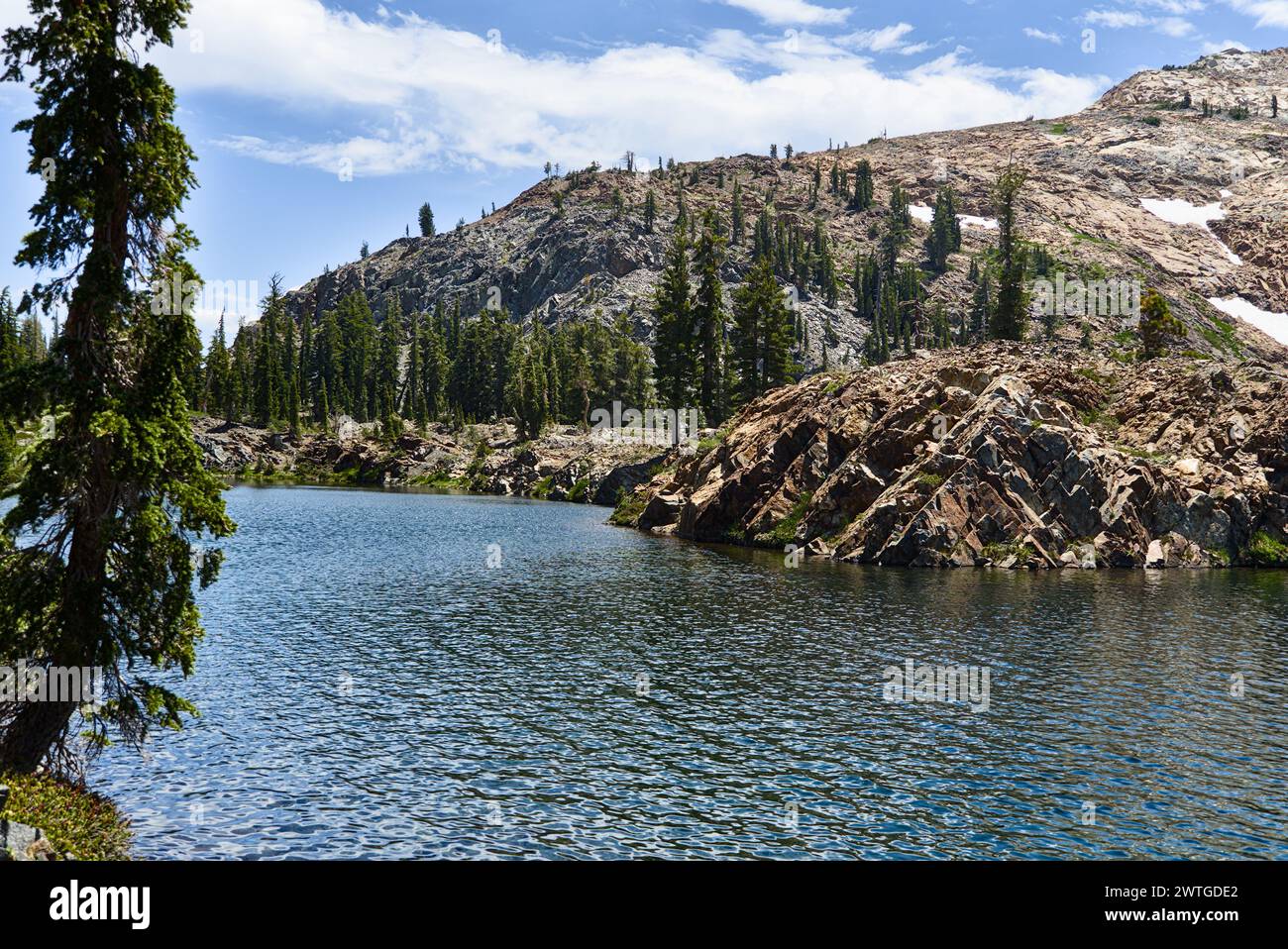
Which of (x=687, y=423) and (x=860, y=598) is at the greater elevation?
(x=687, y=423)

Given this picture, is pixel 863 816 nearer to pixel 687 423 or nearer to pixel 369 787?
pixel 369 787

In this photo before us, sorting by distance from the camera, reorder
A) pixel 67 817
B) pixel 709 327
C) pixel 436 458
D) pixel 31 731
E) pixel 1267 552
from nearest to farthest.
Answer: pixel 67 817 → pixel 31 731 → pixel 1267 552 → pixel 709 327 → pixel 436 458

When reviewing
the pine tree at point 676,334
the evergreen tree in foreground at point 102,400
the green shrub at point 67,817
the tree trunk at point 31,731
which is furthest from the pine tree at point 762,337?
the green shrub at point 67,817

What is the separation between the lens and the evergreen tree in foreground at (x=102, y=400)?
21.4 m

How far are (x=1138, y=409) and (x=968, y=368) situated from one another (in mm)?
18877

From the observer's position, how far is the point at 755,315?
4732 inches

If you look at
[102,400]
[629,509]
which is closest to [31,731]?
[102,400]

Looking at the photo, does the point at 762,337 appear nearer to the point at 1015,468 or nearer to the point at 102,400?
the point at 1015,468

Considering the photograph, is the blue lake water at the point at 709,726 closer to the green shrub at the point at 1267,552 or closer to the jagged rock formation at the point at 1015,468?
the jagged rock formation at the point at 1015,468

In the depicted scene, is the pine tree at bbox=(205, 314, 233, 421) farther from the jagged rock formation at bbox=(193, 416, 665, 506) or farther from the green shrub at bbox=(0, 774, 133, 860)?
the green shrub at bbox=(0, 774, 133, 860)

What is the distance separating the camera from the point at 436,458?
17938 cm

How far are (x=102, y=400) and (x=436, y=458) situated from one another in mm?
160276

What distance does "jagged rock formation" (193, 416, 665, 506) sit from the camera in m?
146
